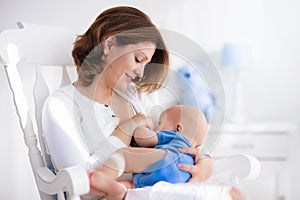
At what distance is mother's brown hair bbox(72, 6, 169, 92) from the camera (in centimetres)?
131

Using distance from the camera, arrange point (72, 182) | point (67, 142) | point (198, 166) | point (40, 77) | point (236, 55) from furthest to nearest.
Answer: point (236, 55)
point (40, 77)
point (198, 166)
point (67, 142)
point (72, 182)

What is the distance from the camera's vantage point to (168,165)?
49.7 inches

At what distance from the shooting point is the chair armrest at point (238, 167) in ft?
4.55

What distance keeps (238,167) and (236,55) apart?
1.13 m

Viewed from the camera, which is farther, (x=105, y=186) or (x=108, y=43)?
(x=108, y=43)

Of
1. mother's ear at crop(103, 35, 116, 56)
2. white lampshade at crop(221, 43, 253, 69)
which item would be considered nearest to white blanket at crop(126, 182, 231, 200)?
mother's ear at crop(103, 35, 116, 56)

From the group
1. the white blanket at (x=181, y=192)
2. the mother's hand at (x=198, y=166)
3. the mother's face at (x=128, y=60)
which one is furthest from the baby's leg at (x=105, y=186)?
the mother's face at (x=128, y=60)

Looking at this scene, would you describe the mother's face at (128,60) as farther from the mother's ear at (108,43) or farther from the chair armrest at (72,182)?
the chair armrest at (72,182)

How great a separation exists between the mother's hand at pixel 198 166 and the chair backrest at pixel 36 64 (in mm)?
361

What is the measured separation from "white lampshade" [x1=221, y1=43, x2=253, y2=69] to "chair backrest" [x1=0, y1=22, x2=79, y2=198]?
3.58 feet

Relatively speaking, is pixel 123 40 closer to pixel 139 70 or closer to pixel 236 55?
pixel 139 70

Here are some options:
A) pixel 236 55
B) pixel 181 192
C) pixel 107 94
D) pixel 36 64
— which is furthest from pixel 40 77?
pixel 236 55

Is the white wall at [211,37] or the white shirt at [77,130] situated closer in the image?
the white shirt at [77,130]

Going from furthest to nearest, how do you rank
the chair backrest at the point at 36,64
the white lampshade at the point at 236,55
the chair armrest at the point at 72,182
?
the white lampshade at the point at 236,55 < the chair backrest at the point at 36,64 < the chair armrest at the point at 72,182
